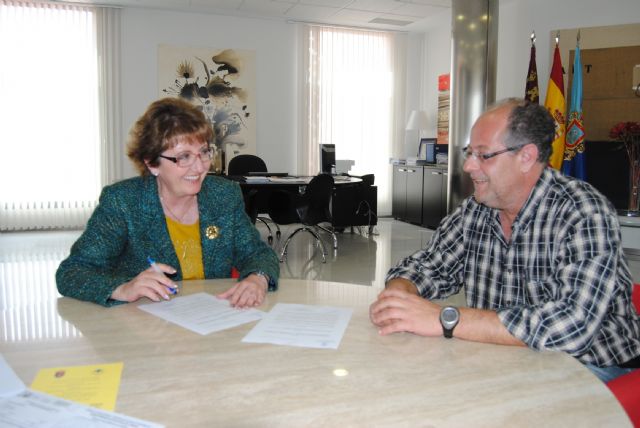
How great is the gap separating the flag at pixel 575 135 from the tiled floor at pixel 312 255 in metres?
1.10

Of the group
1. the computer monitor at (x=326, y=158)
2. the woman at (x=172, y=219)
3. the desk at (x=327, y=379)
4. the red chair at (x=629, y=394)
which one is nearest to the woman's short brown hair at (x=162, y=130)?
the woman at (x=172, y=219)

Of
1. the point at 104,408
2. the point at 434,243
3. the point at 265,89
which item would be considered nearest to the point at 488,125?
the point at 434,243

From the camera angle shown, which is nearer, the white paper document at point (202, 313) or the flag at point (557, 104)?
the white paper document at point (202, 313)

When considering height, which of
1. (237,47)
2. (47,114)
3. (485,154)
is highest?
(237,47)

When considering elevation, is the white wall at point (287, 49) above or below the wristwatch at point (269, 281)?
above

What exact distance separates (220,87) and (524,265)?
704cm

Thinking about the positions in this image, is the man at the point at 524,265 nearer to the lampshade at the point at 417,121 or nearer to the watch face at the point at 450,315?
the watch face at the point at 450,315

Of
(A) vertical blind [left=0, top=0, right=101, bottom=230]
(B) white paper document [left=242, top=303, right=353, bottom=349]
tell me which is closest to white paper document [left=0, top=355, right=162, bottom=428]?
(B) white paper document [left=242, top=303, right=353, bottom=349]

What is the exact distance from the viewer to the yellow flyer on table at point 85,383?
3.33ft

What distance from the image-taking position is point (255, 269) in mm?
1819

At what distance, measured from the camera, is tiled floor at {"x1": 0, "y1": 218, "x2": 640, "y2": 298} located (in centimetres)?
499

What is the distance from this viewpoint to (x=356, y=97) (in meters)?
8.82

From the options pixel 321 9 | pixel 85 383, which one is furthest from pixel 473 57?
pixel 85 383

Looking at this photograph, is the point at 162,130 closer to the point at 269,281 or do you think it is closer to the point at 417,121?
the point at 269,281
